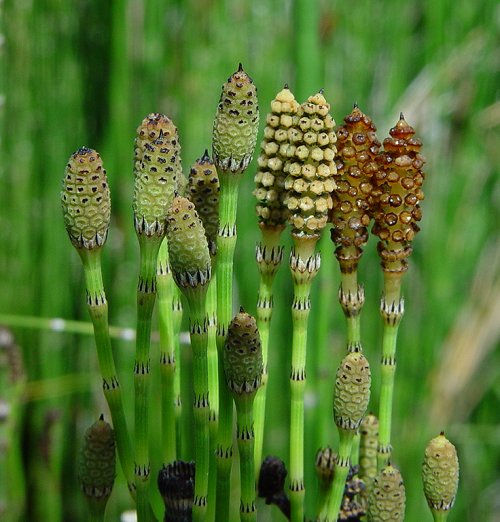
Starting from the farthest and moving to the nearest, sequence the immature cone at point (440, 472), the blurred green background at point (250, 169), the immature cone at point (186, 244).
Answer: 1. the blurred green background at point (250, 169)
2. the immature cone at point (440, 472)
3. the immature cone at point (186, 244)

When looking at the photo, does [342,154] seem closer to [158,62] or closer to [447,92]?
[158,62]

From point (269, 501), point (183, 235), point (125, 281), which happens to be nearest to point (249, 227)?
point (125, 281)

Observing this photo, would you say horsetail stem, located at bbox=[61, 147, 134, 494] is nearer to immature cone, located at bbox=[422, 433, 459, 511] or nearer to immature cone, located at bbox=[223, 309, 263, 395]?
immature cone, located at bbox=[223, 309, 263, 395]

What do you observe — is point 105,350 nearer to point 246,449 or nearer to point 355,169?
point 246,449

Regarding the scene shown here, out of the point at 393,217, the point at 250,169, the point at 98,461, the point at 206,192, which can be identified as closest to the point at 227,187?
the point at 206,192

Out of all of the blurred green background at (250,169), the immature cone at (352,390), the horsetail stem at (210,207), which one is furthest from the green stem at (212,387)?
the blurred green background at (250,169)

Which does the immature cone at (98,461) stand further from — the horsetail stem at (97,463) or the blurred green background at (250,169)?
the blurred green background at (250,169)

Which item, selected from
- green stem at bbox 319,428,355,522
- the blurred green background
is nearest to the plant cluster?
green stem at bbox 319,428,355,522
